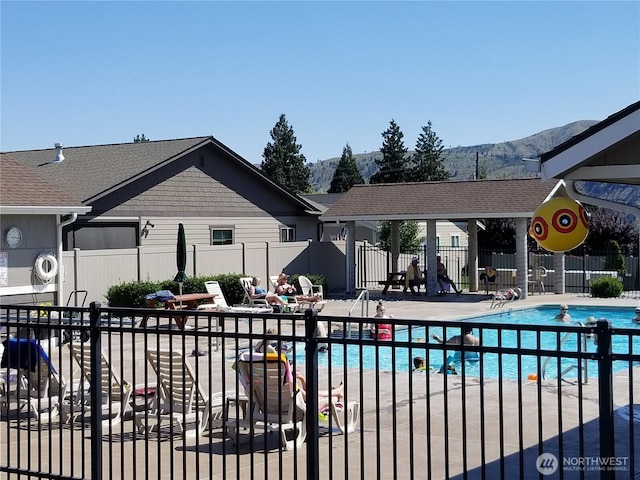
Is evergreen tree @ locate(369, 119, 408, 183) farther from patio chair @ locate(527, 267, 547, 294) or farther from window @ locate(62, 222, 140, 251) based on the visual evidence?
window @ locate(62, 222, 140, 251)

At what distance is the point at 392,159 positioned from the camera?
278 feet

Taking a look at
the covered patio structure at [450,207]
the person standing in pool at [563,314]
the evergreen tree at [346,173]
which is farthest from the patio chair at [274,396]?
the evergreen tree at [346,173]

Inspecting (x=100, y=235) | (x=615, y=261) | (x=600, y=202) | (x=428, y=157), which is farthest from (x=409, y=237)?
(x=600, y=202)

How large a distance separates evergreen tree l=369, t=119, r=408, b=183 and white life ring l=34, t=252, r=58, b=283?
65175 mm

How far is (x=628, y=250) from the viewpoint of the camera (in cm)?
3975

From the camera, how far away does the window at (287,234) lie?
32844 mm

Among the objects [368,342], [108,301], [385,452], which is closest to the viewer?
[368,342]

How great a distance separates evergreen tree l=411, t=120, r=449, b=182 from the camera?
84875 mm

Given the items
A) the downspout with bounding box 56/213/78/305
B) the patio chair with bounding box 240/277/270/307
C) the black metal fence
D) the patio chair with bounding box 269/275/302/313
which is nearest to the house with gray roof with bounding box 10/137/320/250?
the patio chair with bounding box 269/275/302/313

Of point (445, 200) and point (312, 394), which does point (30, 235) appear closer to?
point (312, 394)

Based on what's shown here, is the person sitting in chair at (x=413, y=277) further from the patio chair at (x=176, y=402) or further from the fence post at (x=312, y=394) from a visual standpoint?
the fence post at (x=312, y=394)

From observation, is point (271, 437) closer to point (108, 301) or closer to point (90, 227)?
point (108, 301)

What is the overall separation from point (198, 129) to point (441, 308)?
4461 cm

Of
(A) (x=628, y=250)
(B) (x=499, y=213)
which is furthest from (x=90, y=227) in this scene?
(A) (x=628, y=250)
